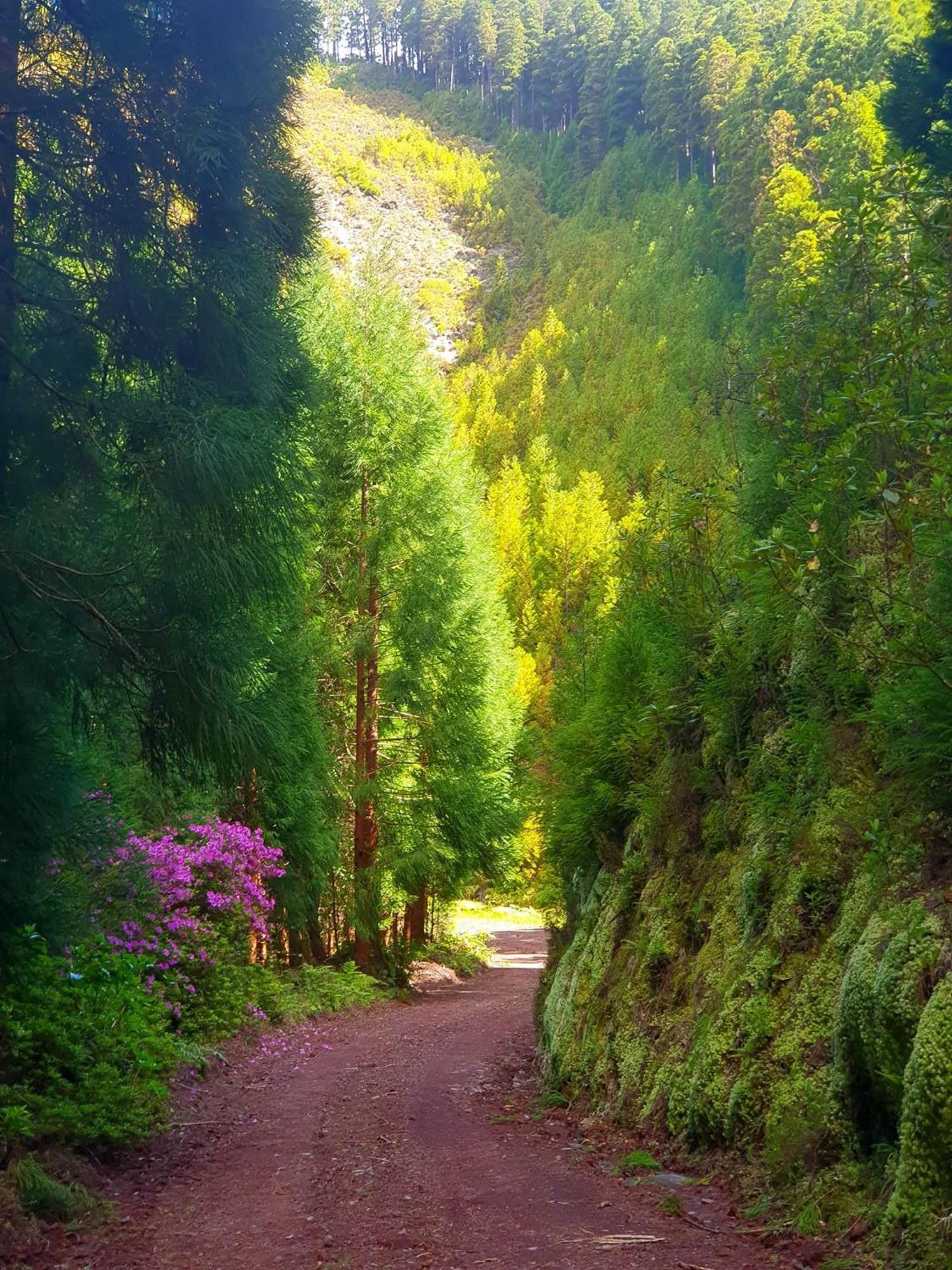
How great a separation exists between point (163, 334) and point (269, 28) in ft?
6.25

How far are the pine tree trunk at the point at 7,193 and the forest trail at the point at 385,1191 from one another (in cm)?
Result: 371

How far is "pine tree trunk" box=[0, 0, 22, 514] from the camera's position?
17.3 ft

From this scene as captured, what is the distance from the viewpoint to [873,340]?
659 cm

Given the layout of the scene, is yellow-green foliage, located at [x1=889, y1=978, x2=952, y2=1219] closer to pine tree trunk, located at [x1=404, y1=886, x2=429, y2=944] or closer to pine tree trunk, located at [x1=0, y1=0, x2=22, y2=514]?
pine tree trunk, located at [x1=0, y1=0, x2=22, y2=514]

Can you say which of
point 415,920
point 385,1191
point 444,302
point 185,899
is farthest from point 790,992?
point 444,302

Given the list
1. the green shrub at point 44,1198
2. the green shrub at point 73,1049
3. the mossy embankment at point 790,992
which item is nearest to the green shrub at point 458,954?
the mossy embankment at point 790,992

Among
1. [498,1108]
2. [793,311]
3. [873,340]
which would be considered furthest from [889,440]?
[498,1108]

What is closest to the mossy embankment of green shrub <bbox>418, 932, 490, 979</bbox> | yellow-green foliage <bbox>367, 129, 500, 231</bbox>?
green shrub <bbox>418, 932, 490, 979</bbox>

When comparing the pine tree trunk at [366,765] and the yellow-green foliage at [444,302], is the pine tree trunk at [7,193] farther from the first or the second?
the yellow-green foliage at [444,302]

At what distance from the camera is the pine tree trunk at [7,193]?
5.28 m

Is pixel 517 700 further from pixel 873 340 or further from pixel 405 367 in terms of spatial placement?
pixel 873 340

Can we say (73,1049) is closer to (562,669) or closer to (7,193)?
(7,193)

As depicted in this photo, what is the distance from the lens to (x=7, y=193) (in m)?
5.45

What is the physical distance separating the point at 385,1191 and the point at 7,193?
5.63m
